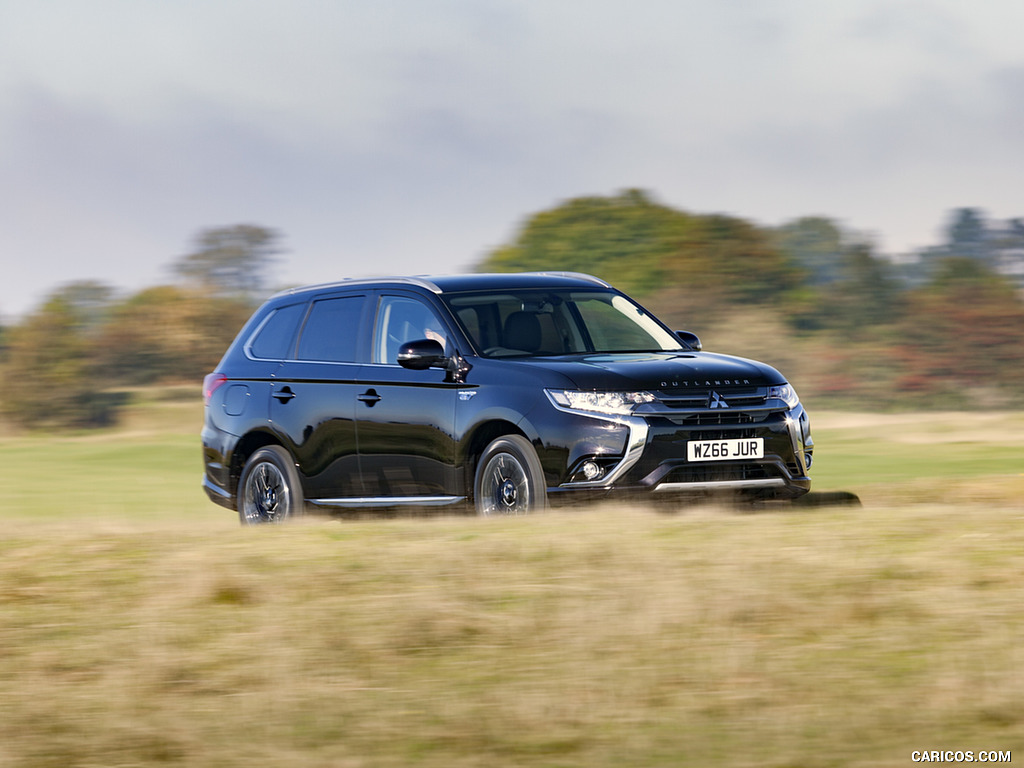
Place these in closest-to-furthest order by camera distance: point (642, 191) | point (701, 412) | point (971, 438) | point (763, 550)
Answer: point (763, 550) < point (701, 412) < point (971, 438) < point (642, 191)

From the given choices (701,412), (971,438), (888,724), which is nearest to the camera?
(888,724)

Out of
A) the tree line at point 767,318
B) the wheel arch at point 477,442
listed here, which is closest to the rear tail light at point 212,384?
the wheel arch at point 477,442

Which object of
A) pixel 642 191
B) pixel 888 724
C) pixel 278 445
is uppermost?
pixel 642 191

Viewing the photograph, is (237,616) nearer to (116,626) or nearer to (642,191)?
(116,626)

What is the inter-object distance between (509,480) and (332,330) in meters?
2.27

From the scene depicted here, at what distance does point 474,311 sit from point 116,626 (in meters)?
4.06

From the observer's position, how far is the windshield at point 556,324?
414 inches

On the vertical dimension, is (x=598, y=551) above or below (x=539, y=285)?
below

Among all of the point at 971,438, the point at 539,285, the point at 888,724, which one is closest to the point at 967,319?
the point at 971,438

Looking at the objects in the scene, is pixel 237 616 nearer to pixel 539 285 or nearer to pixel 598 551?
pixel 598 551

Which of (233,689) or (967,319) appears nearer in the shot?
(233,689)

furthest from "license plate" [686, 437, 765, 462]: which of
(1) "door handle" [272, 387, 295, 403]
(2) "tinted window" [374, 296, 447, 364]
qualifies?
(1) "door handle" [272, 387, 295, 403]

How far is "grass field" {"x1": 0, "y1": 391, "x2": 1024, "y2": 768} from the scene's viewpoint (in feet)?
18.2

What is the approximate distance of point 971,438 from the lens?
23.4m
